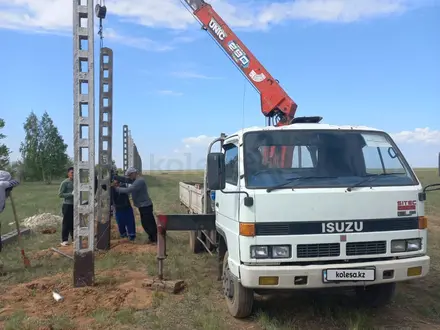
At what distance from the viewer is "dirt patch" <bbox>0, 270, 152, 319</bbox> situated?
5750mm

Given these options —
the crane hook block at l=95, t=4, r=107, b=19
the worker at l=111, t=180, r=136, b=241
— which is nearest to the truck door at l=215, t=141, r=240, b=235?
the worker at l=111, t=180, r=136, b=241

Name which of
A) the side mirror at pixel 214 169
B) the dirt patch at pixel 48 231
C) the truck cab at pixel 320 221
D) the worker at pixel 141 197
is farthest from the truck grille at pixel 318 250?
the dirt patch at pixel 48 231

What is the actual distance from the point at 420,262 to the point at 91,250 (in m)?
4.43

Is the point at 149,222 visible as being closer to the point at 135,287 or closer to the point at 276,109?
the point at 135,287

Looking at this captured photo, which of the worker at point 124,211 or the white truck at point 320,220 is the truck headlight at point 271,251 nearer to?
the white truck at point 320,220

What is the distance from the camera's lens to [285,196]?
4738 mm

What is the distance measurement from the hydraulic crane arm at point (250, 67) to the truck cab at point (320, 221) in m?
7.70

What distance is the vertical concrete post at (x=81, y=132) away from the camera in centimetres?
658

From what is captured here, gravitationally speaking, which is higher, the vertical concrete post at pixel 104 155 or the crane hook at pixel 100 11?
the crane hook at pixel 100 11

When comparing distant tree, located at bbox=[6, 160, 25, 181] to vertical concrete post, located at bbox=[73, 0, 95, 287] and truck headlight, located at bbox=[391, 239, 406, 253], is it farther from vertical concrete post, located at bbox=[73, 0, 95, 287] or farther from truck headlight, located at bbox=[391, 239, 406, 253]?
truck headlight, located at bbox=[391, 239, 406, 253]

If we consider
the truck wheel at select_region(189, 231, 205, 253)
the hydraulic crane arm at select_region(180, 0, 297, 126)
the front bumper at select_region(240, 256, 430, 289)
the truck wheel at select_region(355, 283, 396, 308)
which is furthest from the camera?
the hydraulic crane arm at select_region(180, 0, 297, 126)

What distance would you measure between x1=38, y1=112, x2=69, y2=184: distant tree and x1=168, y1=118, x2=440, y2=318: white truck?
74.1 m

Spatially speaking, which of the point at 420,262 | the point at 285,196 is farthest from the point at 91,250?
the point at 420,262

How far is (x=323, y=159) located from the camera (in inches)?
207
